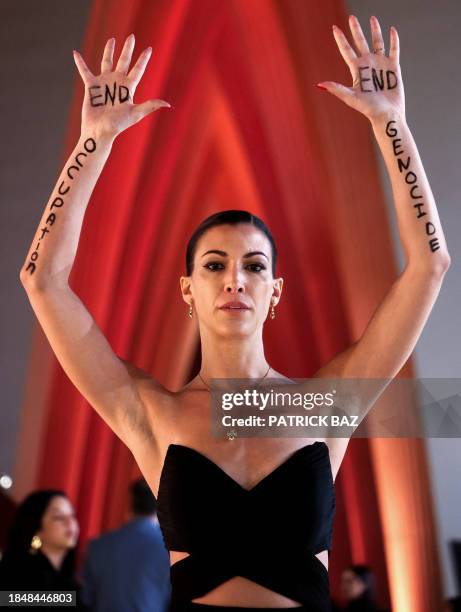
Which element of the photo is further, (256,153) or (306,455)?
(256,153)

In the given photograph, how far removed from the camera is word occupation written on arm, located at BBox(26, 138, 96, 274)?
1.44m

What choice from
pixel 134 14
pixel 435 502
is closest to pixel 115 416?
pixel 435 502

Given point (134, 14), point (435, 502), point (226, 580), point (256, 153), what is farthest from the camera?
point (256, 153)

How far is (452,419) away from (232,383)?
1071 millimetres

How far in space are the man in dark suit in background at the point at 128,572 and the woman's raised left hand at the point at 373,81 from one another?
153 cm

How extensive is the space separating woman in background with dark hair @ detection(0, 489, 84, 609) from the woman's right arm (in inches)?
51.2

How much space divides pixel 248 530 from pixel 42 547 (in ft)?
5.22

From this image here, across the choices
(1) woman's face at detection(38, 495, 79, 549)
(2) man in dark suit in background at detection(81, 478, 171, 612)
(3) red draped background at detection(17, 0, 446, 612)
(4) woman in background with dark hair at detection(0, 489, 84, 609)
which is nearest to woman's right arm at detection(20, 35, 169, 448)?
(2) man in dark suit in background at detection(81, 478, 171, 612)

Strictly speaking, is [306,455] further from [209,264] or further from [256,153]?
[256,153]

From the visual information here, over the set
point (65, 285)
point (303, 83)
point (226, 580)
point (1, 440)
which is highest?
point (303, 83)

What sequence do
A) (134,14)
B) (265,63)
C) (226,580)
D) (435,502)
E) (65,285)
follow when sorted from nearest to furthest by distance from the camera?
1. (226,580)
2. (65,285)
3. (435,502)
4. (134,14)
5. (265,63)

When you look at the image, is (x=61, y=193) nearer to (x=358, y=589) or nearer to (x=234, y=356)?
(x=234, y=356)

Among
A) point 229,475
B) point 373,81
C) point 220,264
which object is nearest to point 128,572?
point 229,475

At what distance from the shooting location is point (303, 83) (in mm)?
4359
